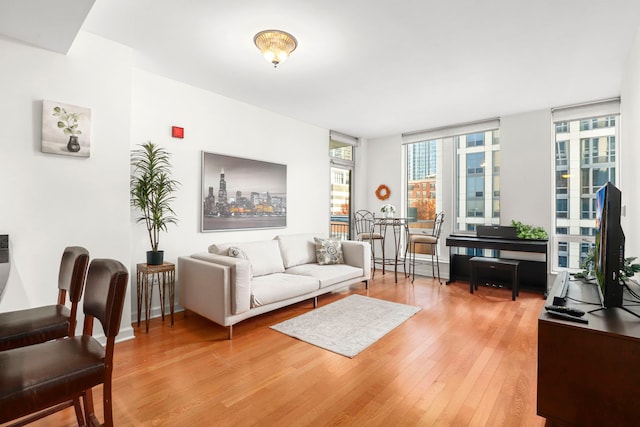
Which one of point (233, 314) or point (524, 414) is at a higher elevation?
point (233, 314)

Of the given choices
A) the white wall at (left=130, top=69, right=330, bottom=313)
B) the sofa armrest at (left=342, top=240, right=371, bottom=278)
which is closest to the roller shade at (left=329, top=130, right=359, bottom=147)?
the white wall at (left=130, top=69, right=330, bottom=313)

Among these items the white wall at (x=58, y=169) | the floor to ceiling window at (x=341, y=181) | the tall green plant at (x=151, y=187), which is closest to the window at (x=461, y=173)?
the floor to ceiling window at (x=341, y=181)

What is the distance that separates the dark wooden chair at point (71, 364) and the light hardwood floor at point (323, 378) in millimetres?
572

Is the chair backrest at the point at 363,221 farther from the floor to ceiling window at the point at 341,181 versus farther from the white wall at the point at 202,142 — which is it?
the white wall at the point at 202,142

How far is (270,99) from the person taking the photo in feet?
13.5

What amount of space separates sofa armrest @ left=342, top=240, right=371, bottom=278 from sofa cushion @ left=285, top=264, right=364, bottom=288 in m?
Answer: 0.09

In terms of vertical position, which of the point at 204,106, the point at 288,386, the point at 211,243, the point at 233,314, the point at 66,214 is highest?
the point at 204,106

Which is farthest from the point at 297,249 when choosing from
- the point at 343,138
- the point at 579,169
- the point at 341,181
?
the point at 579,169

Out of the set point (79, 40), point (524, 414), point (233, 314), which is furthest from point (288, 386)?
point (79, 40)

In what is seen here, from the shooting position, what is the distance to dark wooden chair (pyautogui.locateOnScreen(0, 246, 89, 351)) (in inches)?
62.1

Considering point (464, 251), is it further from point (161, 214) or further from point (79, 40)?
point (79, 40)

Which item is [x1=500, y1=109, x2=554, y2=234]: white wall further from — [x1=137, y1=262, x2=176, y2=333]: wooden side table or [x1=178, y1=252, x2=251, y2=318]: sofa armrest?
[x1=137, y1=262, x2=176, y2=333]: wooden side table

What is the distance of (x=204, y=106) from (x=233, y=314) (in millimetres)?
Result: 2470

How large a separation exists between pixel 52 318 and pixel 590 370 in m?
2.72
